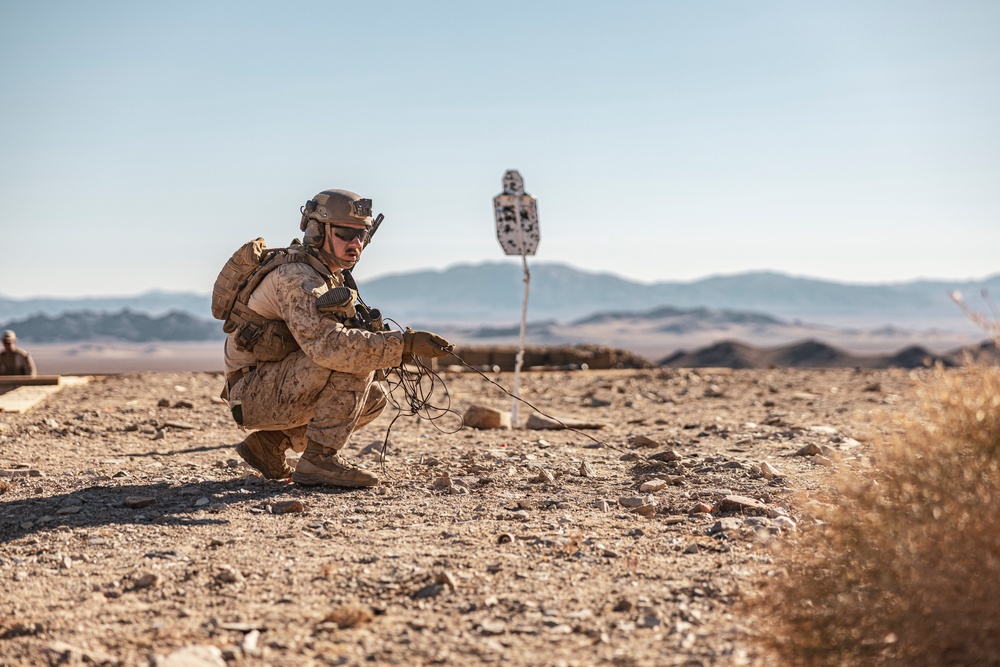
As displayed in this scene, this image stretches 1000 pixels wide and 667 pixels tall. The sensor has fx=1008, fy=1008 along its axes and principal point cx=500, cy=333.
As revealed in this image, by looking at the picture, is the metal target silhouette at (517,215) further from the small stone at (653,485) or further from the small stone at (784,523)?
the small stone at (784,523)

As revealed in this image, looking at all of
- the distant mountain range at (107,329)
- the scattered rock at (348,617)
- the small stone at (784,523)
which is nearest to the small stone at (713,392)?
the small stone at (784,523)

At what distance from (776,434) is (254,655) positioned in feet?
20.3

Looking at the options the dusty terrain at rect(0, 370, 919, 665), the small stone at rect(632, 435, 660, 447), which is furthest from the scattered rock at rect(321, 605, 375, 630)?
the small stone at rect(632, 435, 660, 447)

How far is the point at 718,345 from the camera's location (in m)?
42.9

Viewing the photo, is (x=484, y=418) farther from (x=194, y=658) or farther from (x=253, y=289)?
(x=194, y=658)

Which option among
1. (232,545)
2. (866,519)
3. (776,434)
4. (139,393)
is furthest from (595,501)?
(139,393)

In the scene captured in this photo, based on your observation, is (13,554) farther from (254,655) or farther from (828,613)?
(828,613)

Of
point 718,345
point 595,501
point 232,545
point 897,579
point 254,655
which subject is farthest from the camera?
point 718,345

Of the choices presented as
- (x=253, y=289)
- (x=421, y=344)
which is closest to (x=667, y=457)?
(x=421, y=344)

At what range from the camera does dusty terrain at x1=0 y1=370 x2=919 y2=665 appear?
3441 millimetres

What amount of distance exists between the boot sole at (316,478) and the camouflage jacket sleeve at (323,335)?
70cm

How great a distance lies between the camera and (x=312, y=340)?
5.59m

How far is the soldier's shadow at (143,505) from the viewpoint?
521cm

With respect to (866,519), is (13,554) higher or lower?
lower
